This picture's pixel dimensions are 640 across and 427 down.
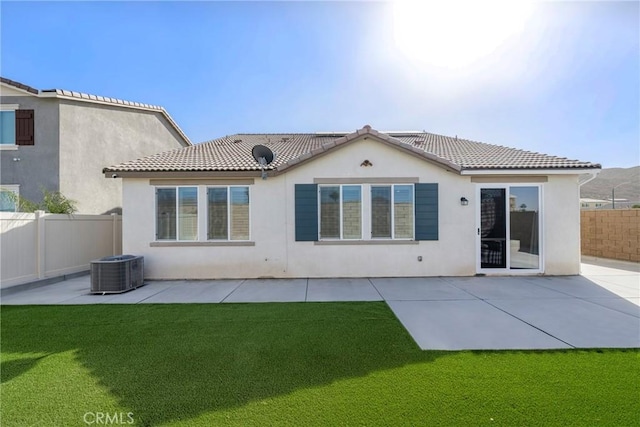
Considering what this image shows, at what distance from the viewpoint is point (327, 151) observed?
995 centimetres

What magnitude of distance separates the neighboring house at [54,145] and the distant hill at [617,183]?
54.2 meters

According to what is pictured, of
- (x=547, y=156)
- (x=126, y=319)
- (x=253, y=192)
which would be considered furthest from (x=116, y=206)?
(x=547, y=156)

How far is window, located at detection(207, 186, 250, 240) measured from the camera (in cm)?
1007

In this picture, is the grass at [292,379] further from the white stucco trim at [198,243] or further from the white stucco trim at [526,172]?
the white stucco trim at [526,172]

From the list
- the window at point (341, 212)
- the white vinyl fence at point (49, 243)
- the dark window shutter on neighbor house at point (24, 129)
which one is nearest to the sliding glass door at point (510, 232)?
the window at point (341, 212)

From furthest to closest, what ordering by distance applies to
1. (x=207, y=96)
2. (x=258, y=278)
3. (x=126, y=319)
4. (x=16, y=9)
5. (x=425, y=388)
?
(x=207, y=96) → (x=258, y=278) → (x=16, y=9) → (x=126, y=319) → (x=425, y=388)

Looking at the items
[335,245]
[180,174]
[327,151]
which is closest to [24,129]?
[180,174]

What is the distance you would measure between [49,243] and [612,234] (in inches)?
896

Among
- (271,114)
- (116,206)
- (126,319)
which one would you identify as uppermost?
(271,114)

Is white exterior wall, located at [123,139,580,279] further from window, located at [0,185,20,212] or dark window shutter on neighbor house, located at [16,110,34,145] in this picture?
dark window shutter on neighbor house, located at [16,110,34,145]

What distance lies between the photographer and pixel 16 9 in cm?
927

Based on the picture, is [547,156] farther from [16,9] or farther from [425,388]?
[16,9]

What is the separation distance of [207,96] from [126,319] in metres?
11.9
